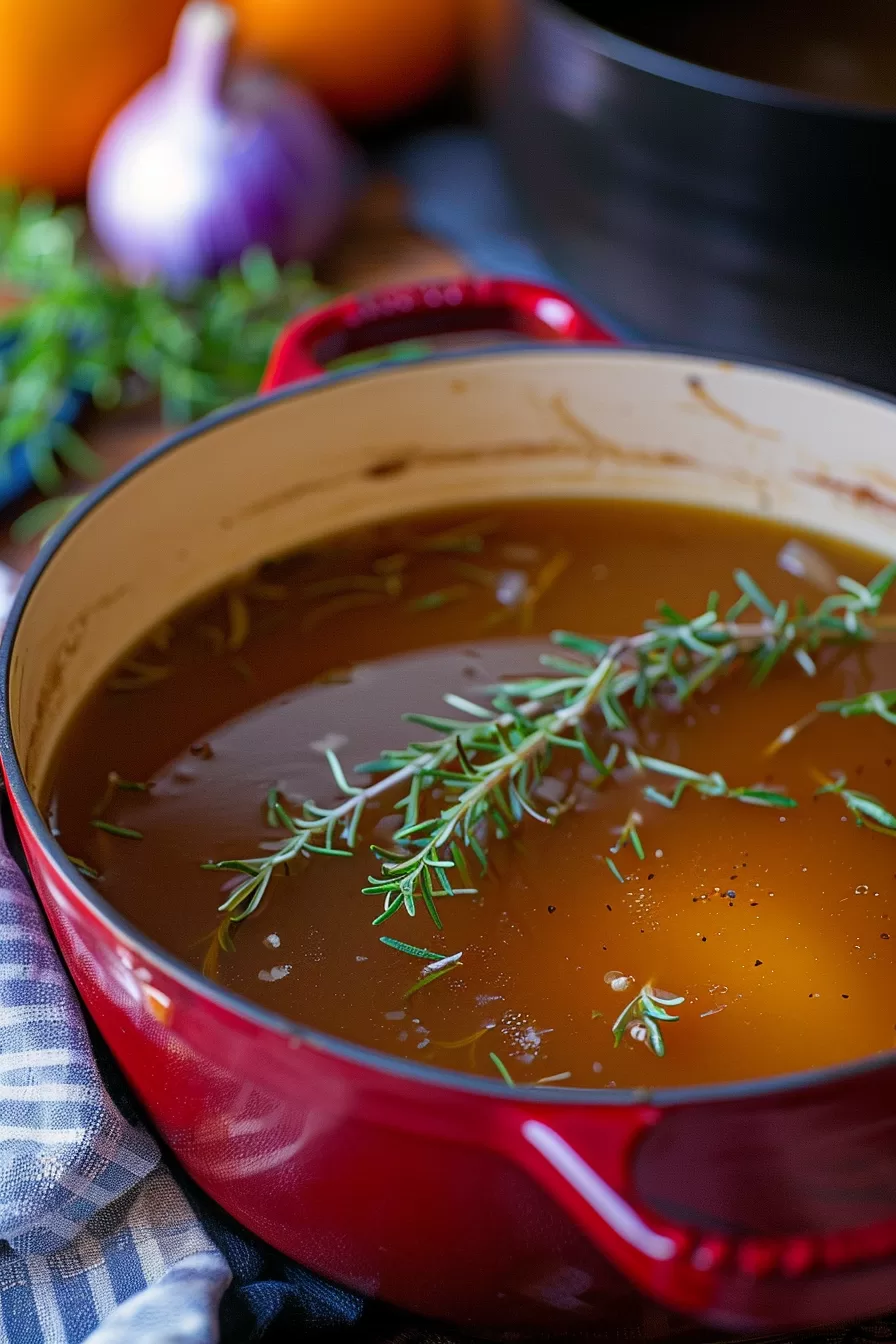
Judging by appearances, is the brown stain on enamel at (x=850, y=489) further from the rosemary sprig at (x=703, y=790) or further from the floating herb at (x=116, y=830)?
the floating herb at (x=116, y=830)

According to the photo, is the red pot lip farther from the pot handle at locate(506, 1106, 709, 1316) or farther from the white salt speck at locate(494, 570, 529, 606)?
the white salt speck at locate(494, 570, 529, 606)

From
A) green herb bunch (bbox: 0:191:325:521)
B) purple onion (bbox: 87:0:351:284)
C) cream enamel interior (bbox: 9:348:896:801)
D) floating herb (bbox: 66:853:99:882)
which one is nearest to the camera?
floating herb (bbox: 66:853:99:882)

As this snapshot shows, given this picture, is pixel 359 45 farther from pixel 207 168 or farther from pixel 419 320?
pixel 419 320

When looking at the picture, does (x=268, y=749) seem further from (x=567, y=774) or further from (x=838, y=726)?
(x=838, y=726)

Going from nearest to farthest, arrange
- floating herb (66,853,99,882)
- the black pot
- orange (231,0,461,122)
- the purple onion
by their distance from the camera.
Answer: floating herb (66,853,99,882) → the black pot → the purple onion → orange (231,0,461,122)

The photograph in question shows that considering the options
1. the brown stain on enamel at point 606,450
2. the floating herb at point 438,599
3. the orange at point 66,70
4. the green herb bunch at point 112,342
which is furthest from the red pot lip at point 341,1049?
the orange at point 66,70

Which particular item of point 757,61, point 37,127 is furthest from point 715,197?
point 37,127

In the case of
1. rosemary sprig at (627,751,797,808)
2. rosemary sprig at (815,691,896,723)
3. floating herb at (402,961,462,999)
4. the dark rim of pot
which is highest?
the dark rim of pot

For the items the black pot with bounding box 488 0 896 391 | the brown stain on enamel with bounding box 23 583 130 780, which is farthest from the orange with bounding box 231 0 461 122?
the brown stain on enamel with bounding box 23 583 130 780
